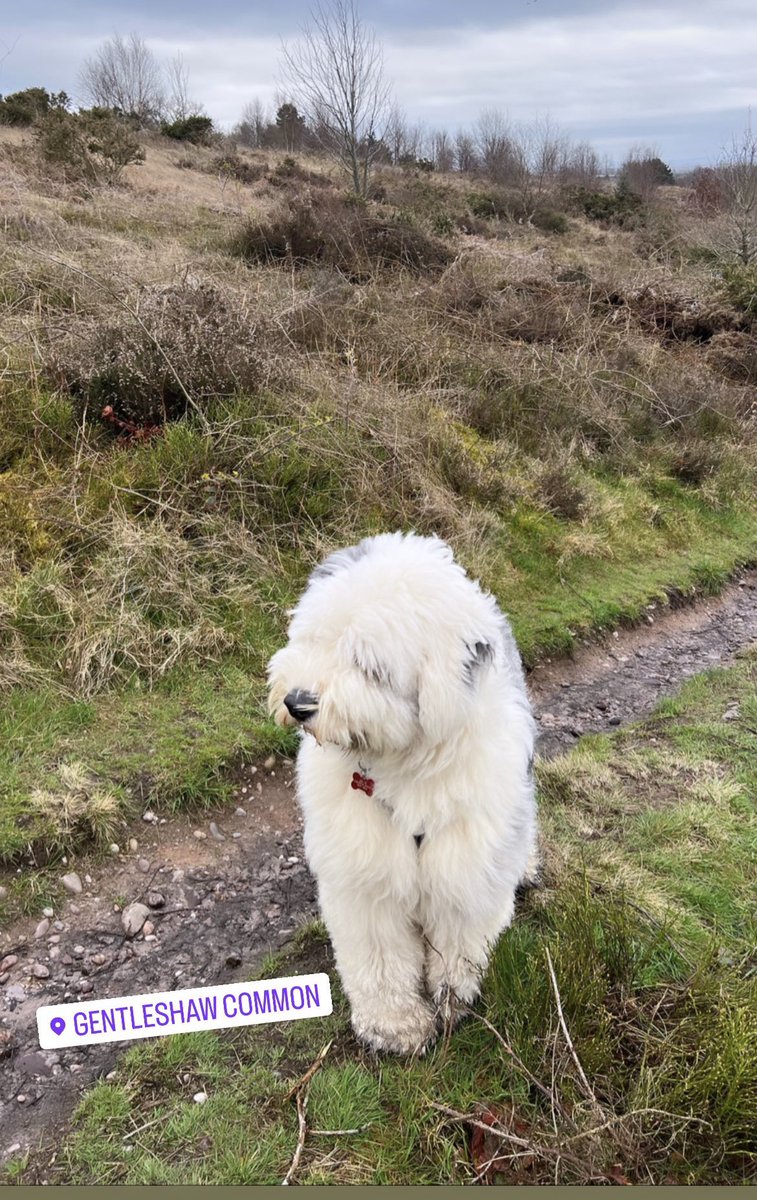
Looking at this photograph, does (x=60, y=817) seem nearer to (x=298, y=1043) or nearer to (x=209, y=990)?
Answer: (x=209, y=990)

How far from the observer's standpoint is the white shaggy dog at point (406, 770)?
2170 millimetres

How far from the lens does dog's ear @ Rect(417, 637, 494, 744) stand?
2.19m

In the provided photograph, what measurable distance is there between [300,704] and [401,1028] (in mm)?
1400

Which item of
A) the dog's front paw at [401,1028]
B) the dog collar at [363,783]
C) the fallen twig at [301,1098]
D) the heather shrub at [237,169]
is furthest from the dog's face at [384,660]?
the heather shrub at [237,169]

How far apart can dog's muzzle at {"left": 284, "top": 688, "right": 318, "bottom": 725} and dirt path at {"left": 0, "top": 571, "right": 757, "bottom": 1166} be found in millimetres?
1669

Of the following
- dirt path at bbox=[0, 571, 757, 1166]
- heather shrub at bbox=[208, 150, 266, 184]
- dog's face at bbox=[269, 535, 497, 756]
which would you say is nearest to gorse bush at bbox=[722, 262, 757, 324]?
dirt path at bbox=[0, 571, 757, 1166]

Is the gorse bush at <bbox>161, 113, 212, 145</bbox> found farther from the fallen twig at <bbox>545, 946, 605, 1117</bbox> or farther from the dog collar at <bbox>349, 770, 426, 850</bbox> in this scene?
the fallen twig at <bbox>545, 946, 605, 1117</bbox>

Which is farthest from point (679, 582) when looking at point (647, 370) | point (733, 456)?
point (647, 370)

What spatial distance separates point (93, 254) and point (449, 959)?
785 cm

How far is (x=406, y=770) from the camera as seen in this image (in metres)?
2.36

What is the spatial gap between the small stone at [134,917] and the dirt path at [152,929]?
0.03m

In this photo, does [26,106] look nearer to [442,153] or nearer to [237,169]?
[237,169]

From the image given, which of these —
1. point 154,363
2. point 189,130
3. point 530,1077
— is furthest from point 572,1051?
point 189,130

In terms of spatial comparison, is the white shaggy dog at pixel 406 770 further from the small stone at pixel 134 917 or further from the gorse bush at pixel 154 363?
the gorse bush at pixel 154 363
